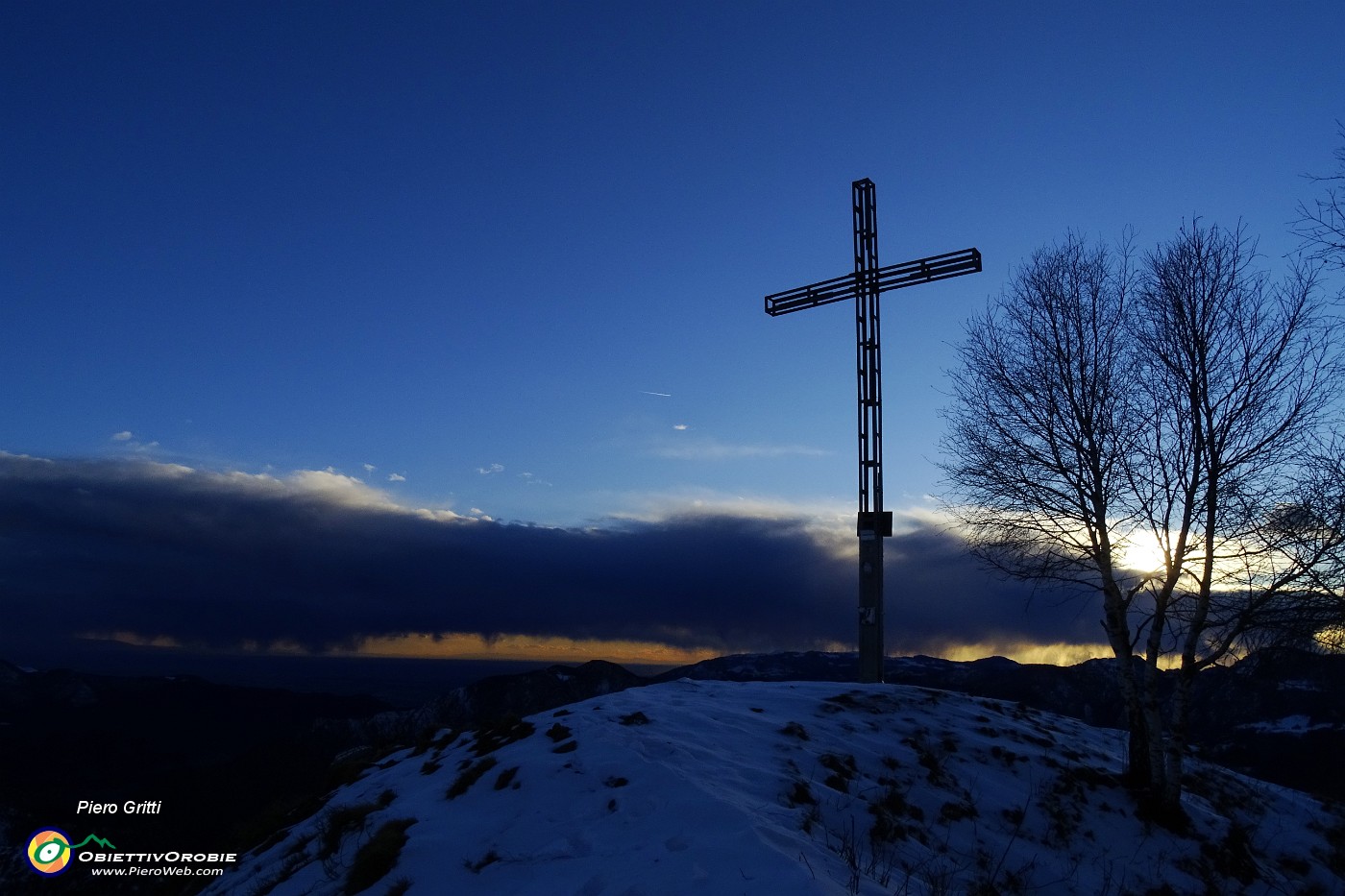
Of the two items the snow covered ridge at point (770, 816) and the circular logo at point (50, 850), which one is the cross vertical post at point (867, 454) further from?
the circular logo at point (50, 850)

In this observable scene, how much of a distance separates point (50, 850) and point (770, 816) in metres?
24.7

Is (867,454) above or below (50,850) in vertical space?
above

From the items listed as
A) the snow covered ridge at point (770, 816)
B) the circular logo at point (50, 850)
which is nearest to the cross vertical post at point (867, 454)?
the snow covered ridge at point (770, 816)

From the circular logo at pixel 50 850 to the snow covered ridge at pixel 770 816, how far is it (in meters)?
14.8

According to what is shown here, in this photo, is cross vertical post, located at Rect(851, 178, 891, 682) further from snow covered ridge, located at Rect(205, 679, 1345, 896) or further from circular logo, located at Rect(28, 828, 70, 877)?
circular logo, located at Rect(28, 828, 70, 877)

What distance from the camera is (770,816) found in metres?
9.42

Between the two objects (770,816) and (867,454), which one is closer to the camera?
(770,816)

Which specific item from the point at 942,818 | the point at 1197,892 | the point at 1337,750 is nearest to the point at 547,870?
the point at 942,818

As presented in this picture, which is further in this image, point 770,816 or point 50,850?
point 50,850

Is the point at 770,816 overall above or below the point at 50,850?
above

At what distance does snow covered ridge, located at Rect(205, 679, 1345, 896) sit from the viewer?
8.38 meters

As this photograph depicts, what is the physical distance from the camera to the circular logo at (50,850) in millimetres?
22141

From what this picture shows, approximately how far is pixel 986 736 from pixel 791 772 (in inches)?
292

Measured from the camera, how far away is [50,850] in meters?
22.4
